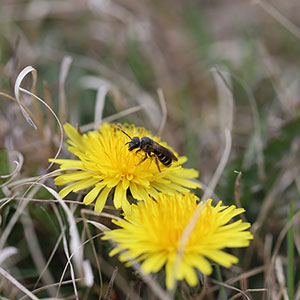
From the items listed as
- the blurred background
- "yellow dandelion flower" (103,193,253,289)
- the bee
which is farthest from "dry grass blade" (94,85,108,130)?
"yellow dandelion flower" (103,193,253,289)

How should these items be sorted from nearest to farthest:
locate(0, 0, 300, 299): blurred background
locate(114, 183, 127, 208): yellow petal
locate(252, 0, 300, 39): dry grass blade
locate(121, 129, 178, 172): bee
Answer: locate(114, 183, 127, 208): yellow petal → locate(121, 129, 178, 172): bee → locate(0, 0, 300, 299): blurred background → locate(252, 0, 300, 39): dry grass blade

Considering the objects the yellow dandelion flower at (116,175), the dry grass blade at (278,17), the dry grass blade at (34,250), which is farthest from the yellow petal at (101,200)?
the dry grass blade at (278,17)

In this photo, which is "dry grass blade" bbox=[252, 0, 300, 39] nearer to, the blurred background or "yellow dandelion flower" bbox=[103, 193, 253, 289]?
the blurred background

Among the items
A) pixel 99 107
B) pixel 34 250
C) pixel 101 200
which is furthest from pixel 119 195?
pixel 99 107

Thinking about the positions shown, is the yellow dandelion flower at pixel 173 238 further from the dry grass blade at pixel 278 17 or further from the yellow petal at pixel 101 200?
the dry grass blade at pixel 278 17

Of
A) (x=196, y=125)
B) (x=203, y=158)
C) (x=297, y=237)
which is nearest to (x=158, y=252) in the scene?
(x=297, y=237)

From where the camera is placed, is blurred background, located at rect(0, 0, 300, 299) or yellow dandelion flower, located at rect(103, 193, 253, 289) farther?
blurred background, located at rect(0, 0, 300, 299)
